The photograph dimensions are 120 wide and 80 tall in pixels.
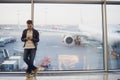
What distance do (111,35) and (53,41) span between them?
1895mm

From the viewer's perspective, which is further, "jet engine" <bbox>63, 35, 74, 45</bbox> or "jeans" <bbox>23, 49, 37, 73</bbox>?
"jet engine" <bbox>63, 35, 74, 45</bbox>

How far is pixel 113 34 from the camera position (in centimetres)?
940

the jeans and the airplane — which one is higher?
the airplane

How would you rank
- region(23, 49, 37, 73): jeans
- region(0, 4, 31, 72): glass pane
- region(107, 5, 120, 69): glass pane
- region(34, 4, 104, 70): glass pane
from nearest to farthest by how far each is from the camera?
region(23, 49, 37, 73): jeans, region(0, 4, 31, 72): glass pane, region(34, 4, 104, 70): glass pane, region(107, 5, 120, 69): glass pane

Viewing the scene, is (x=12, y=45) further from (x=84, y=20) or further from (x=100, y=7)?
(x=100, y=7)

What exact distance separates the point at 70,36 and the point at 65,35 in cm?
16

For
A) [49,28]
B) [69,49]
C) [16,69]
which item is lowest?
[16,69]

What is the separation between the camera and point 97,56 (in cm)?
938

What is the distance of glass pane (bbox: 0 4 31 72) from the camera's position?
912cm

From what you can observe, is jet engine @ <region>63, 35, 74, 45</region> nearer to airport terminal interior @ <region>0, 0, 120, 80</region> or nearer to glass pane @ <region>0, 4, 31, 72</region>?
airport terminal interior @ <region>0, 0, 120, 80</region>

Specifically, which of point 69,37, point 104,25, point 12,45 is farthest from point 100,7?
point 12,45

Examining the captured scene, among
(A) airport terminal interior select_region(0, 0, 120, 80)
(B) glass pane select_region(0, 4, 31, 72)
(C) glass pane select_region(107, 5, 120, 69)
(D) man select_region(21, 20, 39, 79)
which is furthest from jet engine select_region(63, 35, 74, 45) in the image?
(D) man select_region(21, 20, 39, 79)

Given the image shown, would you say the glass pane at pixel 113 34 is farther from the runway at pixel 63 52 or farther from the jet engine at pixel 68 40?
the jet engine at pixel 68 40

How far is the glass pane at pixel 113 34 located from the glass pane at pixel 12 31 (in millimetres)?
2627
